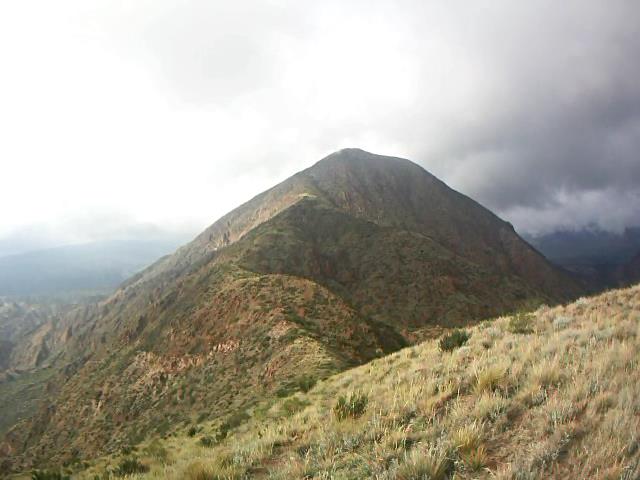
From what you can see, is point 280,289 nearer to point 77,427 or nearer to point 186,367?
point 186,367

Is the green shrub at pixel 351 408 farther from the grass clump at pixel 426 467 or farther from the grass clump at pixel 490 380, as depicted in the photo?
the grass clump at pixel 426 467

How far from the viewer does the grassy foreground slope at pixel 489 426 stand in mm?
4105

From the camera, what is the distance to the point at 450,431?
5152mm

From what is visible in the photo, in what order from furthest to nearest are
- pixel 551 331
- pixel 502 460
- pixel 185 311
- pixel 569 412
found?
pixel 185 311, pixel 551 331, pixel 569 412, pixel 502 460

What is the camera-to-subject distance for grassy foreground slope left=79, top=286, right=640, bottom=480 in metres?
4.11

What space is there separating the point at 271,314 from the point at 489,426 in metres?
32.7

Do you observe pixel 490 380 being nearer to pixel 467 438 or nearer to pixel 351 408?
pixel 467 438

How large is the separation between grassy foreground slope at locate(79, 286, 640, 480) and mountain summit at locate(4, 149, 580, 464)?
1050 centimetres

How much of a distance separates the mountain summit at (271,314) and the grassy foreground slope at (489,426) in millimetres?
10503

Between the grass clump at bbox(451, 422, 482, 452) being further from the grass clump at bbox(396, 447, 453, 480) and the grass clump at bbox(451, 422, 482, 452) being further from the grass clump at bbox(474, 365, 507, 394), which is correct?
the grass clump at bbox(474, 365, 507, 394)

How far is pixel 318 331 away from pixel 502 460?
95.5 feet

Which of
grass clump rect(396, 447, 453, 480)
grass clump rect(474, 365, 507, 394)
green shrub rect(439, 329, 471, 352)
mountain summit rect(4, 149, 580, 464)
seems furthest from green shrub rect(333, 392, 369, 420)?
mountain summit rect(4, 149, 580, 464)

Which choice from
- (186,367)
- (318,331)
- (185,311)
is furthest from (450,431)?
(185,311)

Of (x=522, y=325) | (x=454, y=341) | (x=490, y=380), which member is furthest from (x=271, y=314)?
(x=490, y=380)
